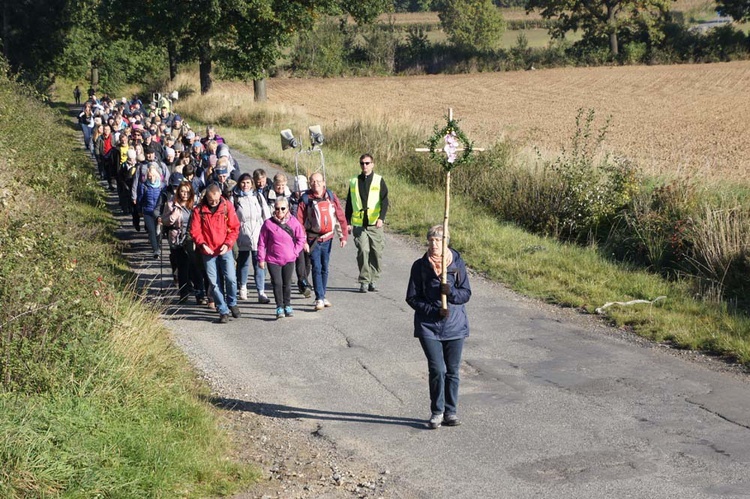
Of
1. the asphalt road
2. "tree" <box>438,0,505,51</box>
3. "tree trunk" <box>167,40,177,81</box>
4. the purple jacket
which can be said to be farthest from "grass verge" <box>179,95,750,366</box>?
"tree" <box>438,0,505,51</box>

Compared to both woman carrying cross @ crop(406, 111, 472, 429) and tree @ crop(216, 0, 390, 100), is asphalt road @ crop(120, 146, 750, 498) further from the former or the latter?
tree @ crop(216, 0, 390, 100)

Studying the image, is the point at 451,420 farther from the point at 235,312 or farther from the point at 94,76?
the point at 94,76

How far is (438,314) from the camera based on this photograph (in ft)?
25.8

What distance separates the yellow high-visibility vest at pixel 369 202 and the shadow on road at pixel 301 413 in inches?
175

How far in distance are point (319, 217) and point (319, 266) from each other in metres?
0.63

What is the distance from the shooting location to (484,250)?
15320 millimetres

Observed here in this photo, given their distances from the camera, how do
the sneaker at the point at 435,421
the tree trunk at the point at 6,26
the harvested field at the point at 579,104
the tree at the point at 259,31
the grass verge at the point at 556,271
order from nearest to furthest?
the sneaker at the point at 435,421 → the grass verge at the point at 556,271 → the harvested field at the point at 579,104 → the tree at the point at 259,31 → the tree trunk at the point at 6,26

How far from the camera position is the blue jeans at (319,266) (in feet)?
39.7

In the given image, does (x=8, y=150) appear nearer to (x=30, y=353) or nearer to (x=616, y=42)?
(x=30, y=353)

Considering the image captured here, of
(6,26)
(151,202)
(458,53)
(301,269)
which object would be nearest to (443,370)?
(301,269)

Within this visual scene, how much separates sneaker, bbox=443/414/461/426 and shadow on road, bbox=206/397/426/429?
202mm

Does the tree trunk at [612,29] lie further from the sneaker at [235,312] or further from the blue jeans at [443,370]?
the blue jeans at [443,370]

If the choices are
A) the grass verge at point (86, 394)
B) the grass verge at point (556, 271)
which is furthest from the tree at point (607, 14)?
the grass verge at point (86, 394)

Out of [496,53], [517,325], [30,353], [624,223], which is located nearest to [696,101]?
[496,53]
